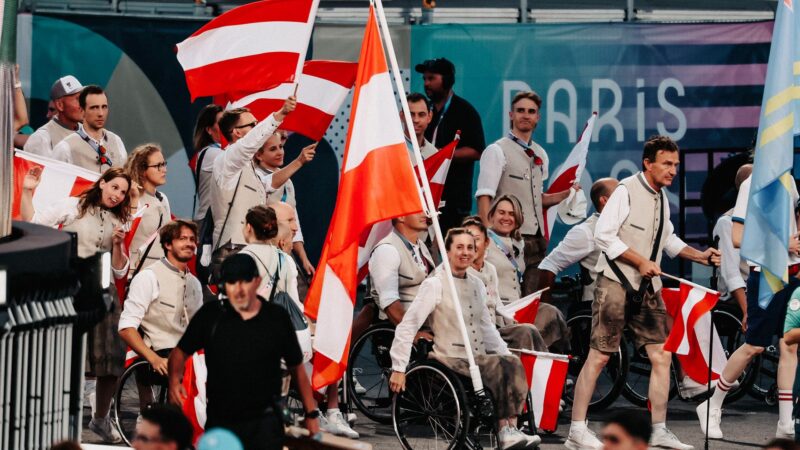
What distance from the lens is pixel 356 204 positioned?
36.1ft

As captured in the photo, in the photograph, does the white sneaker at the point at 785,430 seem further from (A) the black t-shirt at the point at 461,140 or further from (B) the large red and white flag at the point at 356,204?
(A) the black t-shirt at the point at 461,140

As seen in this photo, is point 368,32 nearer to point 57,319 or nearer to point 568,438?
point 568,438

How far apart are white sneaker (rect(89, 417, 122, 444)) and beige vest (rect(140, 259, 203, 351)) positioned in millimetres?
704

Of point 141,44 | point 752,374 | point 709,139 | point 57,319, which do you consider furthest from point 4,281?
point 709,139

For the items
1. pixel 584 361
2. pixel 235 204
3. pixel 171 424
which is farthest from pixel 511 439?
pixel 171 424

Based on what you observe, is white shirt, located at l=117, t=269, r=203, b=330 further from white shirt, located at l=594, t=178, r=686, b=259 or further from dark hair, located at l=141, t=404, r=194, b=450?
dark hair, located at l=141, t=404, r=194, b=450

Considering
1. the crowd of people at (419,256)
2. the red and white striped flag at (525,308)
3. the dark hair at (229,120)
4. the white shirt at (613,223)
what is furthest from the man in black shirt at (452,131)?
the white shirt at (613,223)

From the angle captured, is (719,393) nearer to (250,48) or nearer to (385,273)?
(385,273)

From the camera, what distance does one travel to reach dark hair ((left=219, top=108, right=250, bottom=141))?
41.0ft

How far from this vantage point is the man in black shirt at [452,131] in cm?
1438

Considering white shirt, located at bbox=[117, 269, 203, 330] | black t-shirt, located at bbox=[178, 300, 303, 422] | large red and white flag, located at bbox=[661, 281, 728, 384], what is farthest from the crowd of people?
black t-shirt, located at bbox=[178, 300, 303, 422]

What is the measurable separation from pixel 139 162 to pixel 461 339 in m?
2.57

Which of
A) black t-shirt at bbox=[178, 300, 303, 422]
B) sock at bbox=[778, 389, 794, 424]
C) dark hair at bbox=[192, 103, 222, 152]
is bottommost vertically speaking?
sock at bbox=[778, 389, 794, 424]

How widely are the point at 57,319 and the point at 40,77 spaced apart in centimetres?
797
